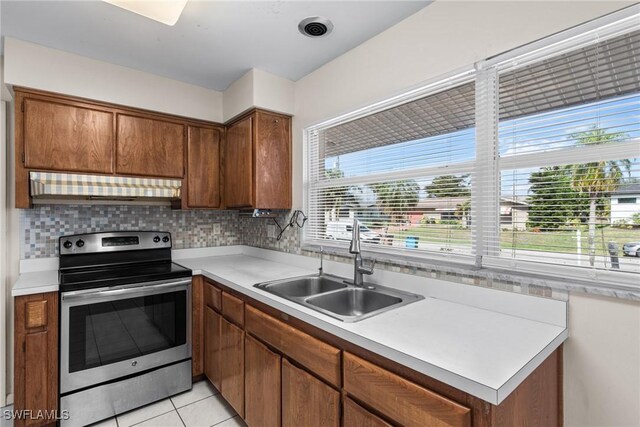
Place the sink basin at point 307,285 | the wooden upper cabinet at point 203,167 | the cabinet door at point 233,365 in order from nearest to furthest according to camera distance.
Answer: the cabinet door at point 233,365 → the sink basin at point 307,285 → the wooden upper cabinet at point 203,167

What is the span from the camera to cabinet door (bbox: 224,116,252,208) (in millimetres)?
2566

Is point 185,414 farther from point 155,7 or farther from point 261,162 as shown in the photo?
point 155,7

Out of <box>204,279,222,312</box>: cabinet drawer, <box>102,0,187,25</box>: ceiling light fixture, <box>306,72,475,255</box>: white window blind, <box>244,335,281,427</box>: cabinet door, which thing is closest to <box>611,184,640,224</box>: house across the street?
<box>306,72,475,255</box>: white window blind

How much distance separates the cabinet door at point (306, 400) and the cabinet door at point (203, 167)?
5.73 ft

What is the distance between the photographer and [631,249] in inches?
44.6

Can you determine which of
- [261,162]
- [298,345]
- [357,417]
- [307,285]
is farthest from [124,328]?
[357,417]

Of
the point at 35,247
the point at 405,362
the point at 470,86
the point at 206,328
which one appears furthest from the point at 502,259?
the point at 35,247

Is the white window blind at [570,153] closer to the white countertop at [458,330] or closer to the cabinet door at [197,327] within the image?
the white countertop at [458,330]

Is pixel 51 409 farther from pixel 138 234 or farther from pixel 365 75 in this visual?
pixel 365 75

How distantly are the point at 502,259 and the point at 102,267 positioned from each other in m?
2.69

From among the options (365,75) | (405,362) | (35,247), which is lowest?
(405,362)

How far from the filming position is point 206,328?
7.81ft

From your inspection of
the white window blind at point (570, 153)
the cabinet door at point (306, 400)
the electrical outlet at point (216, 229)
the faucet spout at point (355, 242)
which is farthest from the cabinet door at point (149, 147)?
the white window blind at point (570, 153)

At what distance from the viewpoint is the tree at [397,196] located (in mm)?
1870
